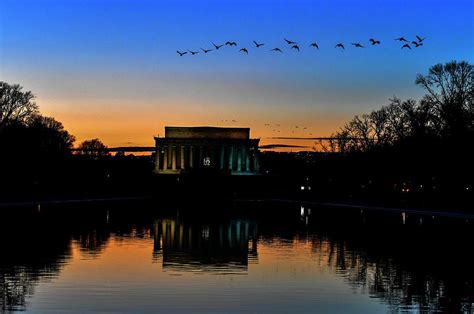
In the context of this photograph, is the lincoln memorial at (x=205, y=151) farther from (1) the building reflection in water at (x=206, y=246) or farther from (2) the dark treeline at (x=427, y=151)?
(1) the building reflection in water at (x=206, y=246)

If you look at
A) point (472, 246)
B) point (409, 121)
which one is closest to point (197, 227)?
point (472, 246)

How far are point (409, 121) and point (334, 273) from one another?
64079mm

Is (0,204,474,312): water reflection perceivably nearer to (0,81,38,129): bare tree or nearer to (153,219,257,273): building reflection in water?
(153,219,257,273): building reflection in water

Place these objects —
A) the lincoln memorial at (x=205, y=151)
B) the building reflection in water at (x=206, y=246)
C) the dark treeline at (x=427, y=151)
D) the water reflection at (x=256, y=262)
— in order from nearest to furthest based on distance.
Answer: the water reflection at (x=256, y=262), the building reflection in water at (x=206, y=246), the dark treeline at (x=427, y=151), the lincoln memorial at (x=205, y=151)

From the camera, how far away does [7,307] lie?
17.4 m

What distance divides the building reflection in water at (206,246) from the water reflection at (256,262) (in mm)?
34

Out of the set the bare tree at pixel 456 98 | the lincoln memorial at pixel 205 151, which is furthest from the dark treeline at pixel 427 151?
the lincoln memorial at pixel 205 151

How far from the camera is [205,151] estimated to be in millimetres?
165375

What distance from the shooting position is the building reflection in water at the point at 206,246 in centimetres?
2598

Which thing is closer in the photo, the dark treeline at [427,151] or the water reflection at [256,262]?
the water reflection at [256,262]

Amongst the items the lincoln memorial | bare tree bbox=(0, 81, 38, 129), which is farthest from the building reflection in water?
the lincoln memorial

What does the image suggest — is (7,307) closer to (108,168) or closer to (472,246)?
(472,246)

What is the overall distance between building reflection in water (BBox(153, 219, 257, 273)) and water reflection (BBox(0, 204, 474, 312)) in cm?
3

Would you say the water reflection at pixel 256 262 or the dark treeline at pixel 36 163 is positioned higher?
the dark treeline at pixel 36 163
